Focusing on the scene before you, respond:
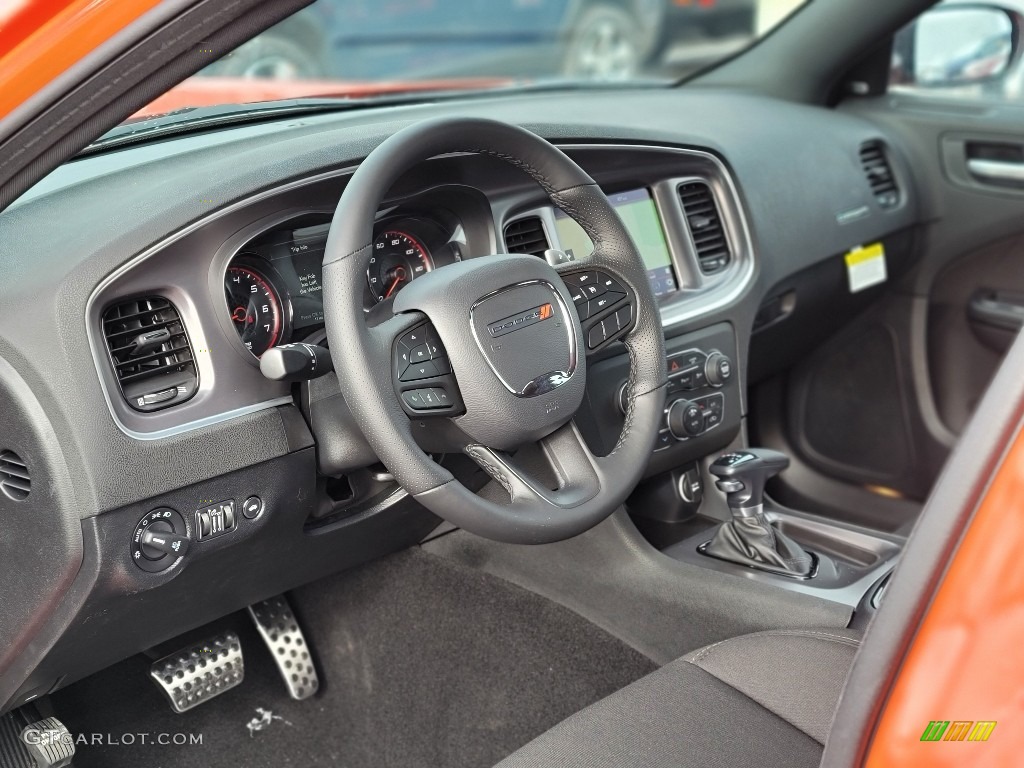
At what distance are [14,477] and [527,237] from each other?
0.84 m

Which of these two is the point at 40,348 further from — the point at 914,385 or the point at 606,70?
the point at 606,70

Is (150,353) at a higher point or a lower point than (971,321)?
higher

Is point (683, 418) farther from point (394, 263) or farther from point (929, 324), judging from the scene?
point (929, 324)

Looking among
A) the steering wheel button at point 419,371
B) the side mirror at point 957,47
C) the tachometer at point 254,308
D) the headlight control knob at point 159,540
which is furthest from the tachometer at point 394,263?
the side mirror at point 957,47

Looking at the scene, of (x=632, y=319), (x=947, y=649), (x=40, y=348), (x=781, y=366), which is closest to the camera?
(x=947, y=649)

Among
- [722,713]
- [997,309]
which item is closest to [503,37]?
[997,309]

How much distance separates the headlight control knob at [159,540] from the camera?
4.52 ft

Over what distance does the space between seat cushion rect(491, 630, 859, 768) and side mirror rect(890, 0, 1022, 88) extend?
1.88m

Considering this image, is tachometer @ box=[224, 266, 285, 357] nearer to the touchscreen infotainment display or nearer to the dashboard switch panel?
the dashboard switch panel

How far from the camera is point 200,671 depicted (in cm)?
199

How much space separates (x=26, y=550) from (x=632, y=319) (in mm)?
869

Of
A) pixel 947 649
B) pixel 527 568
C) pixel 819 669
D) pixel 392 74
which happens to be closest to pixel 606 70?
pixel 392 74

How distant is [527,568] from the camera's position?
6.63 feet

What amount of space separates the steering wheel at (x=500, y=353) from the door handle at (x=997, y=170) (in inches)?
57.6
